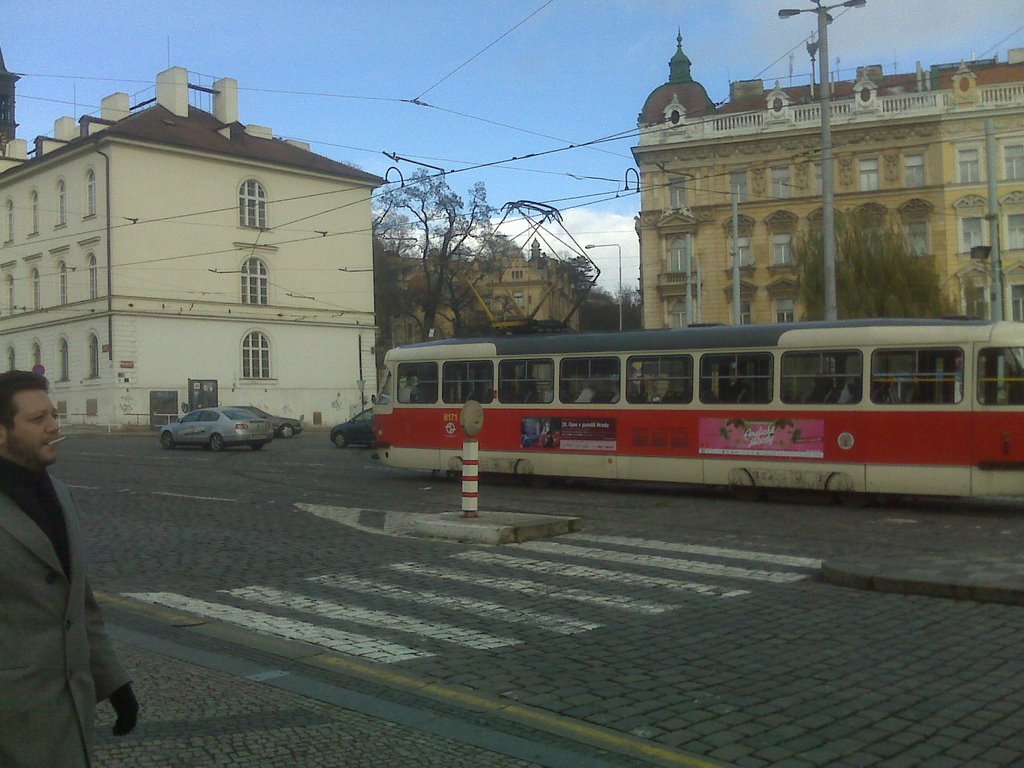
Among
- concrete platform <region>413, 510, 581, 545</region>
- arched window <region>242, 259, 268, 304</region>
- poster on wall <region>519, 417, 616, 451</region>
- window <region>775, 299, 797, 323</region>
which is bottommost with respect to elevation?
concrete platform <region>413, 510, 581, 545</region>

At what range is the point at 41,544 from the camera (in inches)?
125

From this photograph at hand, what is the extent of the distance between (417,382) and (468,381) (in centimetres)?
Result: 143

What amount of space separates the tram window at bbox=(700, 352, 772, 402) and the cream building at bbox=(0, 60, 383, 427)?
40683mm

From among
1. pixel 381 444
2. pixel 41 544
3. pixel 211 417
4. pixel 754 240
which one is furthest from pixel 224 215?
pixel 41 544

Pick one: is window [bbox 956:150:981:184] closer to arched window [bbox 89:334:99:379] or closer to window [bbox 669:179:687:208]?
window [bbox 669:179:687:208]

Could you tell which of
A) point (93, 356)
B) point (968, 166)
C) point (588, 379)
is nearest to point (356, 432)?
point (588, 379)

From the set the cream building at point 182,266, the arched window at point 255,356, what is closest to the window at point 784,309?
the cream building at point 182,266

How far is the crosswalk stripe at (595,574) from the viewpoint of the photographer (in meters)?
9.89

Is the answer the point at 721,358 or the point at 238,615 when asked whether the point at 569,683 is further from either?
the point at 721,358

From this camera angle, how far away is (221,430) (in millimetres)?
35812

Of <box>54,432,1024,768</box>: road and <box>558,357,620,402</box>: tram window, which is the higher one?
<box>558,357,620,402</box>: tram window

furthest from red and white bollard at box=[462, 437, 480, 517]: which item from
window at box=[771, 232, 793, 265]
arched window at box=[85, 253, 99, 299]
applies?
window at box=[771, 232, 793, 265]

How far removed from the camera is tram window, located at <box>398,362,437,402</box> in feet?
72.6

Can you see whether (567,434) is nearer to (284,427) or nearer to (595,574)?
(595,574)
